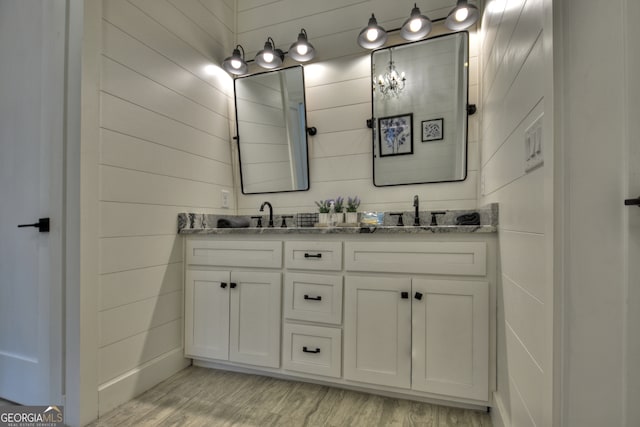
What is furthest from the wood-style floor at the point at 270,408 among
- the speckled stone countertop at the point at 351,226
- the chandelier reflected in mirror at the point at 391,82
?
the chandelier reflected in mirror at the point at 391,82

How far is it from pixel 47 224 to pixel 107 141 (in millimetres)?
476

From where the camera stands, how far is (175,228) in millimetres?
1820

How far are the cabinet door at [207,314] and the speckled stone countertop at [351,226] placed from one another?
11.4 inches

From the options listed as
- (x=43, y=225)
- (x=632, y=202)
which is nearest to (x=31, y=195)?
(x=43, y=225)

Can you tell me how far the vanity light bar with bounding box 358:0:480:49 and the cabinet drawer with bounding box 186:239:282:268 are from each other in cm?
145

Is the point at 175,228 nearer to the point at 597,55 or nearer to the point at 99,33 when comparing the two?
the point at 99,33

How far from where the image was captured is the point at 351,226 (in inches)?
69.7

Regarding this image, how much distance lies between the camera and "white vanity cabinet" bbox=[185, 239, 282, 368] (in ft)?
5.44

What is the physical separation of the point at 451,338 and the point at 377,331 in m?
0.35

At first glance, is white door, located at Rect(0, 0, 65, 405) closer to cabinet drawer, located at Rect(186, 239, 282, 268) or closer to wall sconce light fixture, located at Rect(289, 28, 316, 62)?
cabinet drawer, located at Rect(186, 239, 282, 268)

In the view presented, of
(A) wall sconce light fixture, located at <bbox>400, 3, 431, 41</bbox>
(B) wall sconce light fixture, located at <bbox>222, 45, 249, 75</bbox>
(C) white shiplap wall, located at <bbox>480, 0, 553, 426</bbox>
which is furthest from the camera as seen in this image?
(B) wall sconce light fixture, located at <bbox>222, 45, 249, 75</bbox>

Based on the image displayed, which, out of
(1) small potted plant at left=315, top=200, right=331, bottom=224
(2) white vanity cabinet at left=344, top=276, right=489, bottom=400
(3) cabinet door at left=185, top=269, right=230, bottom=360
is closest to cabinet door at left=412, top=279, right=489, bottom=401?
(2) white vanity cabinet at left=344, top=276, right=489, bottom=400

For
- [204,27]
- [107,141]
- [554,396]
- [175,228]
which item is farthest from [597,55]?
[204,27]

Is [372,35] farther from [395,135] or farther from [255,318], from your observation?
[255,318]
